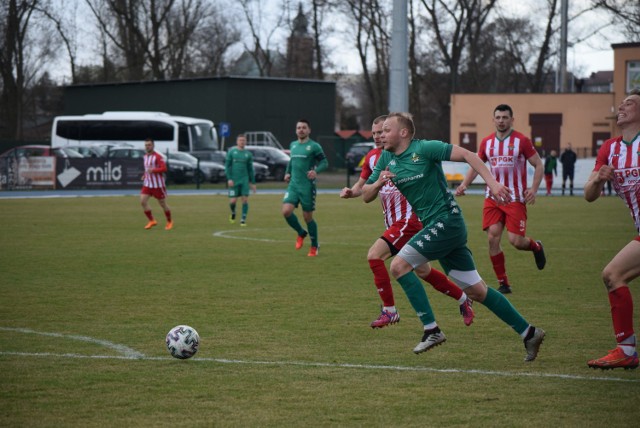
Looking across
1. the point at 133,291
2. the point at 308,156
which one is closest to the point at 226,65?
the point at 308,156

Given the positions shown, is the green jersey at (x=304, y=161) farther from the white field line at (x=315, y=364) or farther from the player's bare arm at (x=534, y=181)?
the white field line at (x=315, y=364)

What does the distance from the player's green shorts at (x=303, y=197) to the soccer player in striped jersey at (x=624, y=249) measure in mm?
8953

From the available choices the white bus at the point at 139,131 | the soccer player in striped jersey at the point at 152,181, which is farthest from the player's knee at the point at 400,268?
the white bus at the point at 139,131

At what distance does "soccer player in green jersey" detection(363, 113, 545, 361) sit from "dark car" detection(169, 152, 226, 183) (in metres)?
36.8

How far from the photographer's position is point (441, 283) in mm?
8484

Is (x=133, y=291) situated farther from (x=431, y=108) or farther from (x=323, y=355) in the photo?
(x=431, y=108)

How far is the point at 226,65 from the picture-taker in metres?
70.9

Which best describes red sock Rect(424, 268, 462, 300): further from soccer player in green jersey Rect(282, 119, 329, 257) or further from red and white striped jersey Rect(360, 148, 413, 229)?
soccer player in green jersey Rect(282, 119, 329, 257)

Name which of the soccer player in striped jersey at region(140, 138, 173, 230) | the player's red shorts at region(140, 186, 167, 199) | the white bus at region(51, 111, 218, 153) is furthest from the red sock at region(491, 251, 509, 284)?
the white bus at region(51, 111, 218, 153)

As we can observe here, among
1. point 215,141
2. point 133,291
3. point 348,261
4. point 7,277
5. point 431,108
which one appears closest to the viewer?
point 133,291

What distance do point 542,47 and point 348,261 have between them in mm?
47200

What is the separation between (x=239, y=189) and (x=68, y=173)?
18.4m

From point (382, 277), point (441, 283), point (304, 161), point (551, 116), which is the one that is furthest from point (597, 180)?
point (551, 116)

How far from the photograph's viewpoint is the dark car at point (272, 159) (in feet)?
155
